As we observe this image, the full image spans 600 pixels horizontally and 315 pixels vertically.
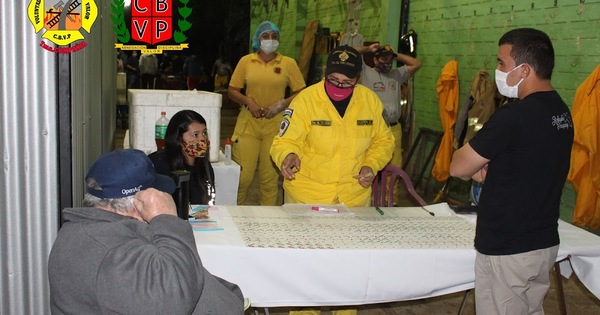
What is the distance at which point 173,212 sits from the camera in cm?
223

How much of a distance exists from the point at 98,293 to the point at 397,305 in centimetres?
349

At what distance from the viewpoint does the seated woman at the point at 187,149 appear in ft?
14.2

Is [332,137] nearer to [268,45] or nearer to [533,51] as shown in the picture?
[533,51]

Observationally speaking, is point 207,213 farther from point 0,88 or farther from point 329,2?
point 329,2

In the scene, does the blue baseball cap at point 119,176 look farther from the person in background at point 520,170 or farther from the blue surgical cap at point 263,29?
the blue surgical cap at point 263,29

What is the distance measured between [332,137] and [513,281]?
4.88 feet

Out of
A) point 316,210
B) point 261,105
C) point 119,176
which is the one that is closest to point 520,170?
point 316,210

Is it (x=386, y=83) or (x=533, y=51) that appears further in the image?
(x=386, y=83)

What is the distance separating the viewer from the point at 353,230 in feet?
12.1

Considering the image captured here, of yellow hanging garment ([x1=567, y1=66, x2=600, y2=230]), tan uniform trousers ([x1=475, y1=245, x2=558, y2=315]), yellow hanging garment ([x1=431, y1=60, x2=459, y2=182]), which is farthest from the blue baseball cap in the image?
yellow hanging garment ([x1=431, y1=60, x2=459, y2=182])

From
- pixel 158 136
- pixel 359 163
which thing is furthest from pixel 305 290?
pixel 158 136

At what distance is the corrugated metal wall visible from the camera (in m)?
2.84

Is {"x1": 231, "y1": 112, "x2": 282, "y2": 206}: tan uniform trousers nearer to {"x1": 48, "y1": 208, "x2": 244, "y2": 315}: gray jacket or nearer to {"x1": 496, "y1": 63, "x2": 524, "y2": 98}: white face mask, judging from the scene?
{"x1": 496, "y1": 63, "x2": 524, "y2": 98}: white face mask

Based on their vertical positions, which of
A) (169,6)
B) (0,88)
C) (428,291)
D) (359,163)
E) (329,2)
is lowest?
(428,291)
